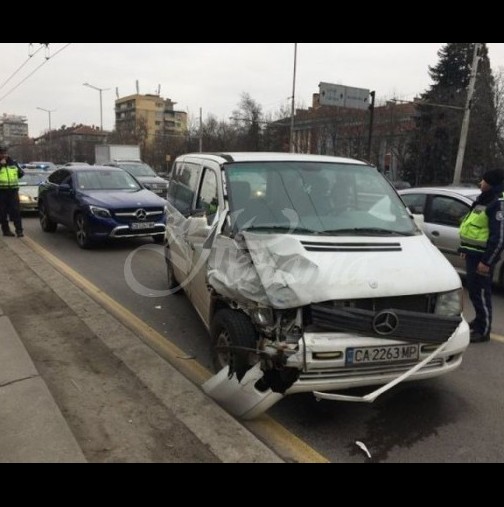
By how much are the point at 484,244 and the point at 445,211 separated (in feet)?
9.62

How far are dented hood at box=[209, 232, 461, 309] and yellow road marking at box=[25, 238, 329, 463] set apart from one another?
895mm

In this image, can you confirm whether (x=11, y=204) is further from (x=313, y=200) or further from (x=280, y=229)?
(x=280, y=229)

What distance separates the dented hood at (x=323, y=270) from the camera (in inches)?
133

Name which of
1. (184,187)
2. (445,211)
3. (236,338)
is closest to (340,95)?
(445,211)

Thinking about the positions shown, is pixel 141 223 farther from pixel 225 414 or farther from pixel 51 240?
pixel 225 414

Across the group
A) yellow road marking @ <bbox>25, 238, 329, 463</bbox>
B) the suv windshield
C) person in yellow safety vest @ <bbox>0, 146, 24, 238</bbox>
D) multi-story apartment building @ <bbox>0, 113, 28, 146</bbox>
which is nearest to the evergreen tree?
the suv windshield

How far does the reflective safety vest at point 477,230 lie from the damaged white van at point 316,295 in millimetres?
1154

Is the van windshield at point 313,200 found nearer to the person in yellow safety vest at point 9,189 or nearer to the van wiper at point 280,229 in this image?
the van wiper at point 280,229

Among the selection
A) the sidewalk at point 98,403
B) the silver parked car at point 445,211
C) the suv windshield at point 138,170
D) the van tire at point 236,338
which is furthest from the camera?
the suv windshield at point 138,170

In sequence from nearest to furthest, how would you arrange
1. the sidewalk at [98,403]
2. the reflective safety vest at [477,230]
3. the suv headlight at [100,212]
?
the sidewalk at [98,403]
the reflective safety vest at [477,230]
the suv headlight at [100,212]

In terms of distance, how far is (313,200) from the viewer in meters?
4.52

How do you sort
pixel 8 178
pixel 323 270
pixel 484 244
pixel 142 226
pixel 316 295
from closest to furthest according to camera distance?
pixel 316 295, pixel 323 270, pixel 484 244, pixel 142 226, pixel 8 178

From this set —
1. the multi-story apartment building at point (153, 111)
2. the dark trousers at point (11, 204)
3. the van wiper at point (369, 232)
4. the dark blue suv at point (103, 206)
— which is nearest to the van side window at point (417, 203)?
the van wiper at point (369, 232)

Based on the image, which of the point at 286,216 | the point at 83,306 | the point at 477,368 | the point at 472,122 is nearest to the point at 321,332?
the point at 286,216
